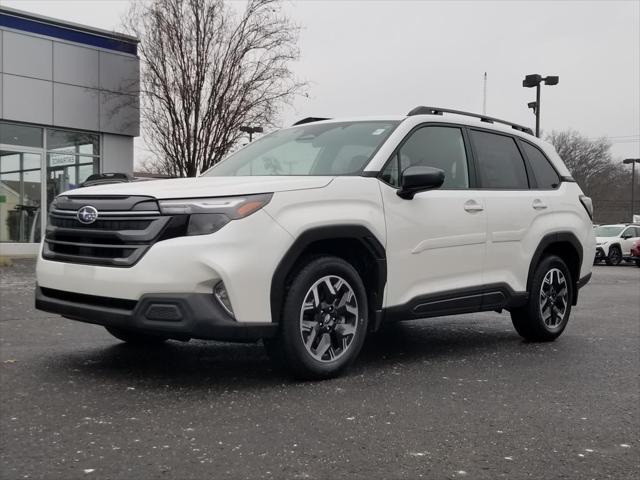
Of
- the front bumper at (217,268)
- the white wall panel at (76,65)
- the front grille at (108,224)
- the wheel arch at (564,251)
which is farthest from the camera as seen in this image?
the white wall panel at (76,65)

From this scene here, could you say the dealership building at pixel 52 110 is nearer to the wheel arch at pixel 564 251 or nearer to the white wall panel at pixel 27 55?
the white wall panel at pixel 27 55

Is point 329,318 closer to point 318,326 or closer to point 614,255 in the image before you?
point 318,326

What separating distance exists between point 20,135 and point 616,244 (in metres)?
20.7

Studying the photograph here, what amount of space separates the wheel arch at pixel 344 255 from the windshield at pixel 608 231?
2459cm

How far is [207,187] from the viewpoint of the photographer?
14.2ft

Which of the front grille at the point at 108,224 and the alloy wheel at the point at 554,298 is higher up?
the front grille at the point at 108,224

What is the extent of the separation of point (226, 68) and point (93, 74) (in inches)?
159

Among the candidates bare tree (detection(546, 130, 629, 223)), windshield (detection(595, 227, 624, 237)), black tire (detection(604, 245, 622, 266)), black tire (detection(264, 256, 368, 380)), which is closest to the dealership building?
black tire (detection(264, 256, 368, 380))

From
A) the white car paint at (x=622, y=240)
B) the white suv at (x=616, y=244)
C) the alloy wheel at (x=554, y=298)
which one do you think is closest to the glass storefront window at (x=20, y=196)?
the alloy wheel at (x=554, y=298)

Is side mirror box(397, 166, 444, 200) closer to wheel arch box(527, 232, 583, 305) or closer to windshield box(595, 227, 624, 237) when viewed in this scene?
wheel arch box(527, 232, 583, 305)

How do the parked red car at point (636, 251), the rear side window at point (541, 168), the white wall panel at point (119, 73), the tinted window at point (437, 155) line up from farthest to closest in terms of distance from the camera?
the parked red car at point (636, 251) → the white wall panel at point (119, 73) → the rear side window at point (541, 168) → the tinted window at point (437, 155)

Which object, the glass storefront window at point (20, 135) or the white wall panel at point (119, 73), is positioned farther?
the white wall panel at point (119, 73)

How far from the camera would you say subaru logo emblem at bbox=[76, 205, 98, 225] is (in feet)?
14.3

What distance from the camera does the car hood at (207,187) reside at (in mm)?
4219
